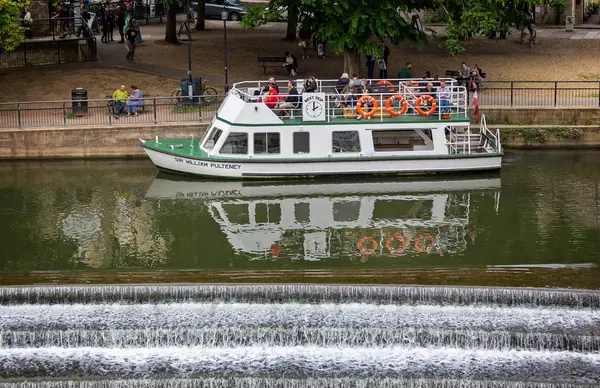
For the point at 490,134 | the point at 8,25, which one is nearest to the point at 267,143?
the point at 490,134

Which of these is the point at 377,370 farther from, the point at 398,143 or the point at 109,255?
the point at 398,143

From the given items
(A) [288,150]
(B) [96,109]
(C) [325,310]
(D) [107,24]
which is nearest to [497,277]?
(C) [325,310]

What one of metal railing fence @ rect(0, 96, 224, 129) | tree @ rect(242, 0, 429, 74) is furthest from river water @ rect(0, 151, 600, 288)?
tree @ rect(242, 0, 429, 74)

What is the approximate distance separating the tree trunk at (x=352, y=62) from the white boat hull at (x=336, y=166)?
28.3 feet

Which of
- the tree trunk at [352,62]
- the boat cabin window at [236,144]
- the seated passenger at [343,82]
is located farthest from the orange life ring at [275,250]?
the tree trunk at [352,62]

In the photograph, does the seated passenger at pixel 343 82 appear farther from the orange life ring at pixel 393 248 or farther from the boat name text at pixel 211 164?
the orange life ring at pixel 393 248

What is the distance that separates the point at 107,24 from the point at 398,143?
75.3 ft

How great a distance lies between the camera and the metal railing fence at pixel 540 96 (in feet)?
151

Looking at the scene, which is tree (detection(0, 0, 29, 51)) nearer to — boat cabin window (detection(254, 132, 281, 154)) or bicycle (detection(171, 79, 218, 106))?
bicycle (detection(171, 79, 218, 106))

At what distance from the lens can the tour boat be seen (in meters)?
40.1

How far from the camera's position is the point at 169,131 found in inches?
1742

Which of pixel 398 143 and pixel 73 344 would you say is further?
pixel 398 143

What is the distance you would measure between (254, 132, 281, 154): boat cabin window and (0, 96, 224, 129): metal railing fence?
198 inches

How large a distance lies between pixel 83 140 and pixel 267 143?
821 centimetres
